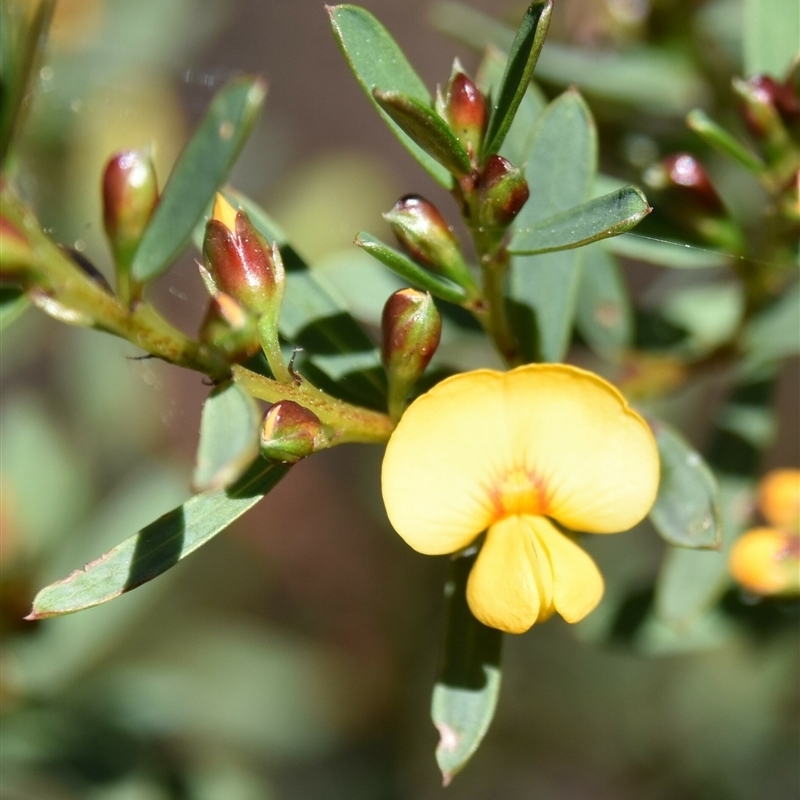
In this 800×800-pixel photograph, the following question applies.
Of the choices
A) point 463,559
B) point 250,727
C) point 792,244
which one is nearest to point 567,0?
point 792,244

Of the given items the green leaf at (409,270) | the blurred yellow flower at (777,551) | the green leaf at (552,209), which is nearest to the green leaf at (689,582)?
the blurred yellow flower at (777,551)

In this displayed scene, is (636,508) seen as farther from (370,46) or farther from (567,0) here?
(567,0)

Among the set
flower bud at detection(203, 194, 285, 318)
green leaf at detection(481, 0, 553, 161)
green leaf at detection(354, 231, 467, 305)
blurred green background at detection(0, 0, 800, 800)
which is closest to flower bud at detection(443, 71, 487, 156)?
green leaf at detection(481, 0, 553, 161)

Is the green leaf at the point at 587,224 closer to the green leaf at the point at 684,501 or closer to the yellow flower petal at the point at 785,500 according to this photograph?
the green leaf at the point at 684,501

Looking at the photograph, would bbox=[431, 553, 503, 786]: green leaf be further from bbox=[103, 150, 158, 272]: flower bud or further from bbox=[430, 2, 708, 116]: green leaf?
bbox=[430, 2, 708, 116]: green leaf

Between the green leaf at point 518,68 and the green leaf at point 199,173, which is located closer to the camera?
the green leaf at point 518,68

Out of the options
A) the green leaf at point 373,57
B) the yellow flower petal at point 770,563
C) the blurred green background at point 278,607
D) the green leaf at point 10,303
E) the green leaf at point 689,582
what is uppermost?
the green leaf at point 373,57
